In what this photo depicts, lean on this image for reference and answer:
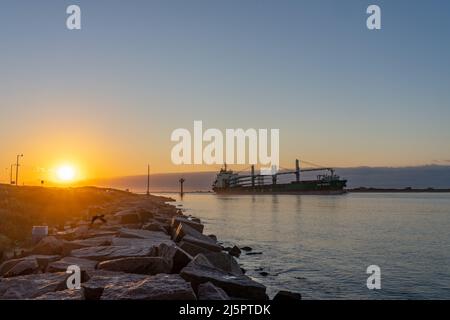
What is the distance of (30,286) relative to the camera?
26.3 feet

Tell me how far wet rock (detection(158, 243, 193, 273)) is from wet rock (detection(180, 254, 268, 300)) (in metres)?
0.84

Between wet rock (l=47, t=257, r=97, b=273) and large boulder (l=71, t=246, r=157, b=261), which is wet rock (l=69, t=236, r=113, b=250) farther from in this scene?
wet rock (l=47, t=257, r=97, b=273)

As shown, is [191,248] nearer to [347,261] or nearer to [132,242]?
[132,242]

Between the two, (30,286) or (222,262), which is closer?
(30,286)

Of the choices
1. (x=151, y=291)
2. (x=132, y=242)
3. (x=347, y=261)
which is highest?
(x=151, y=291)

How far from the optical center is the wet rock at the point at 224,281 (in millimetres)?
9109

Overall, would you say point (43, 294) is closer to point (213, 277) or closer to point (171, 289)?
point (171, 289)

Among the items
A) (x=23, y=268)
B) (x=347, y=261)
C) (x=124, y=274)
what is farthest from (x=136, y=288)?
(x=347, y=261)

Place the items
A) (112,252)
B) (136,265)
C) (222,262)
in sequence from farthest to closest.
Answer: (222,262), (112,252), (136,265)

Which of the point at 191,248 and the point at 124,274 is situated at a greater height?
the point at 124,274

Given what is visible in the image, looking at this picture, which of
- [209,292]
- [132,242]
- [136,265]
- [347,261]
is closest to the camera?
[209,292]

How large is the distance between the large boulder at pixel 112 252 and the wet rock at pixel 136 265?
0.79 meters

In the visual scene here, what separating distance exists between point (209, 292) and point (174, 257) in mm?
2956
